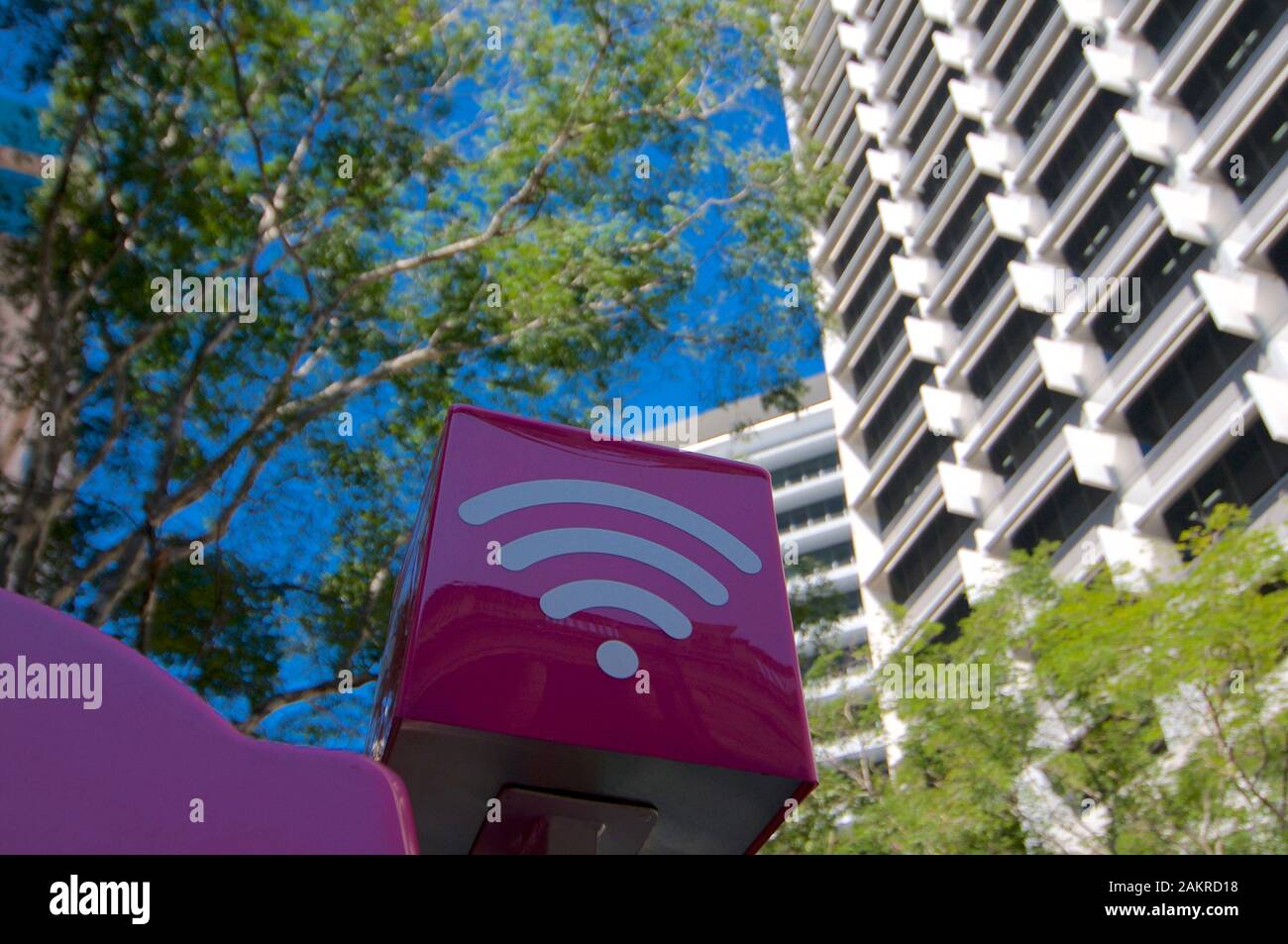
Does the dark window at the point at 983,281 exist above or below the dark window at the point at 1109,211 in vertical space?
above

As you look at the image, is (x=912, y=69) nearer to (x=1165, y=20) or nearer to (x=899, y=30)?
(x=899, y=30)

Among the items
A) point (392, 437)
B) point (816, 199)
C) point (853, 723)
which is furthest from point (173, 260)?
point (853, 723)

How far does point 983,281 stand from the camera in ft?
90.8

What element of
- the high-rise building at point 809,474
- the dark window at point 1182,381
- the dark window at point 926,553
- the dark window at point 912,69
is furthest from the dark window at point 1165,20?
the high-rise building at point 809,474

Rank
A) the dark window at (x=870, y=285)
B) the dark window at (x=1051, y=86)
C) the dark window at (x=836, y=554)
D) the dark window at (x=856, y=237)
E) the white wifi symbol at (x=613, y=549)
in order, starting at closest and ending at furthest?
the white wifi symbol at (x=613, y=549) → the dark window at (x=1051, y=86) → the dark window at (x=870, y=285) → the dark window at (x=856, y=237) → the dark window at (x=836, y=554)

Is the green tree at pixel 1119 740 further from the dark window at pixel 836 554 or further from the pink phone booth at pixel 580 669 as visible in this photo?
the dark window at pixel 836 554

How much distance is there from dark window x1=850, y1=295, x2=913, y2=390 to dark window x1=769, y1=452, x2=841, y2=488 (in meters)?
12.2

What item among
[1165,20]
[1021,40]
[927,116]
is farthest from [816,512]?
[1165,20]

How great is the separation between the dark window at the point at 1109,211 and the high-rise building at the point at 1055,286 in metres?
0.05

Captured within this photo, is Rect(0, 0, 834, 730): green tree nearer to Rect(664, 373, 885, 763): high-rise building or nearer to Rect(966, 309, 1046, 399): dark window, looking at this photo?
Rect(966, 309, 1046, 399): dark window

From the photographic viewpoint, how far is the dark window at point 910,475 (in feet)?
91.9

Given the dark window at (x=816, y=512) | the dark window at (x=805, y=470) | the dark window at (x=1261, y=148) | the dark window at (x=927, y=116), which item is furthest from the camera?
the dark window at (x=805, y=470)

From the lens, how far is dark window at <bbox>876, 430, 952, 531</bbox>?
91.9ft
